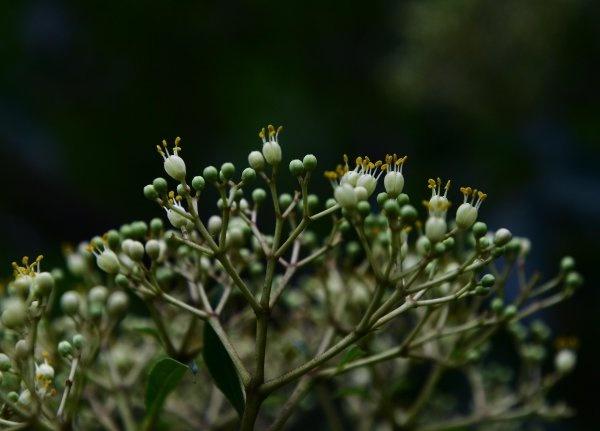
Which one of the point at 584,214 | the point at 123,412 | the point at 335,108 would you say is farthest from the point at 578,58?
the point at 123,412

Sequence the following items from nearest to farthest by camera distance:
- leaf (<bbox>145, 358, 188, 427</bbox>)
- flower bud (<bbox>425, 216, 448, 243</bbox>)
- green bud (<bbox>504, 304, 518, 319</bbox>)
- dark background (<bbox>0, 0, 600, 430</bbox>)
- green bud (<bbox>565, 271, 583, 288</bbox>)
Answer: flower bud (<bbox>425, 216, 448, 243</bbox>), leaf (<bbox>145, 358, 188, 427</bbox>), green bud (<bbox>504, 304, 518, 319</bbox>), green bud (<bbox>565, 271, 583, 288</bbox>), dark background (<bbox>0, 0, 600, 430</bbox>)

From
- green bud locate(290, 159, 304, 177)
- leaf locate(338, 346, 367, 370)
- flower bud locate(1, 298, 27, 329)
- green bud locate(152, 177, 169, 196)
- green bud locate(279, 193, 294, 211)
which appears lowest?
flower bud locate(1, 298, 27, 329)

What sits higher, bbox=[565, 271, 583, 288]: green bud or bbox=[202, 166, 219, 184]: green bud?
bbox=[565, 271, 583, 288]: green bud

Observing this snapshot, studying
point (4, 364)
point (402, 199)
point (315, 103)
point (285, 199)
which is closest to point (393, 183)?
point (402, 199)

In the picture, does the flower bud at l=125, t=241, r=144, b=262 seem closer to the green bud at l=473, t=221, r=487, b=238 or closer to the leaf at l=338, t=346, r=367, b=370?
the leaf at l=338, t=346, r=367, b=370

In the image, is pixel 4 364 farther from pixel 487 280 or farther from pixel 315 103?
pixel 315 103

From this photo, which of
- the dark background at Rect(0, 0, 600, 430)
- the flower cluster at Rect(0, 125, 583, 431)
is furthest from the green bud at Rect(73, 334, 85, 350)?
the dark background at Rect(0, 0, 600, 430)
